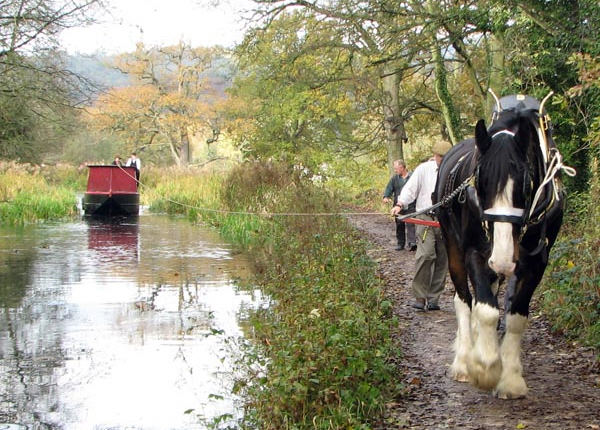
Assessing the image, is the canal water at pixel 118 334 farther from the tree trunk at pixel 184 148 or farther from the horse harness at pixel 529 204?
the tree trunk at pixel 184 148

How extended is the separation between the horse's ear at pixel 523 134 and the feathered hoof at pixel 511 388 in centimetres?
157

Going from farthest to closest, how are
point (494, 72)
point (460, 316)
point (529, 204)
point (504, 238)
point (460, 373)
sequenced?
point (494, 72) → point (460, 316) → point (460, 373) → point (529, 204) → point (504, 238)

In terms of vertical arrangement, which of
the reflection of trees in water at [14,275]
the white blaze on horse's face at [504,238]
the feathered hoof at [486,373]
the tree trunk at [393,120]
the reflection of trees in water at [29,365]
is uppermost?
the tree trunk at [393,120]

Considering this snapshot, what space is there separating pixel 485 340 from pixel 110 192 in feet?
68.6

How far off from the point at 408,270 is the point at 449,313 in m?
3.62

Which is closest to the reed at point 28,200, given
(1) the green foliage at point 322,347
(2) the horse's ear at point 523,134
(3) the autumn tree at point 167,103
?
(1) the green foliage at point 322,347

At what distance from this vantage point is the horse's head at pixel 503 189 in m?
5.09

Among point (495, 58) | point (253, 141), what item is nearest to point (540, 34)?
point (495, 58)

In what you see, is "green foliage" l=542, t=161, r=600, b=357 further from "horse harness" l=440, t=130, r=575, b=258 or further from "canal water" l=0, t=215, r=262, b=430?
"canal water" l=0, t=215, r=262, b=430

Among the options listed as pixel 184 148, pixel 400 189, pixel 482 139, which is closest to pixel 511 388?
pixel 482 139

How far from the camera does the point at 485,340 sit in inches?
216

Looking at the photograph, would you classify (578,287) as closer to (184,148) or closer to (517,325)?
(517,325)

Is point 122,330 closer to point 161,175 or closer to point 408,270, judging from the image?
point 408,270

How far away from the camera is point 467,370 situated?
5.86 m
